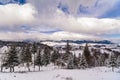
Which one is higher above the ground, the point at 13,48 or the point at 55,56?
the point at 13,48

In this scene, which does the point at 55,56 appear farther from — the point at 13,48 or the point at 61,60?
the point at 13,48

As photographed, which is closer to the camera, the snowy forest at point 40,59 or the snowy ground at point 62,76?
the snowy ground at point 62,76

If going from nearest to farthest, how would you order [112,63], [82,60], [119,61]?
[82,60]
[112,63]
[119,61]

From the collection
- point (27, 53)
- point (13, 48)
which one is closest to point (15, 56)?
point (13, 48)

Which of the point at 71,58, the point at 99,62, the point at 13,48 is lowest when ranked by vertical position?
the point at 99,62

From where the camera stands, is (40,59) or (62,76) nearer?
(62,76)

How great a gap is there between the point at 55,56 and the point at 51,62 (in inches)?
231

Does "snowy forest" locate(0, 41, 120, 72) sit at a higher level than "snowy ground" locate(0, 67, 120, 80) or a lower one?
lower

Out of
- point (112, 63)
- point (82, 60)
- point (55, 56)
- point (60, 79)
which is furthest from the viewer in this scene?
point (55, 56)

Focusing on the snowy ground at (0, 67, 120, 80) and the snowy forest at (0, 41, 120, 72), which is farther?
the snowy forest at (0, 41, 120, 72)

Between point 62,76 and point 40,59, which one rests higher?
point 62,76

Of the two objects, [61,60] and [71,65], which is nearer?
[71,65]

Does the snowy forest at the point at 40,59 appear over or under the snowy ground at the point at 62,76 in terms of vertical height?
under

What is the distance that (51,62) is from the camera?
115438 millimetres
